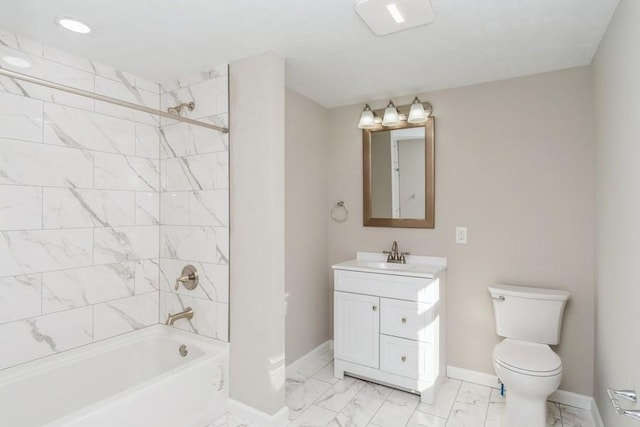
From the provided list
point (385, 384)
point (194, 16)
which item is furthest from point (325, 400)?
point (194, 16)

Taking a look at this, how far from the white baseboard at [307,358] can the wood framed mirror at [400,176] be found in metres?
1.19

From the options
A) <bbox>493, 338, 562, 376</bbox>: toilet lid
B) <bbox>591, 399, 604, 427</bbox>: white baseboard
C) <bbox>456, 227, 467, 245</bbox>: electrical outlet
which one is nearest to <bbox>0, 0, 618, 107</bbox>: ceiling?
<bbox>456, 227, 467, 245</bbox>: electrical outlet

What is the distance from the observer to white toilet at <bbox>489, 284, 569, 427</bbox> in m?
1.93

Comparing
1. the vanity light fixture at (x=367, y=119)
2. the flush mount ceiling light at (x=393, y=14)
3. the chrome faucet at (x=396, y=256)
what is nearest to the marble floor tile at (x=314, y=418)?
the chrome faucet at (x=396, y=256)

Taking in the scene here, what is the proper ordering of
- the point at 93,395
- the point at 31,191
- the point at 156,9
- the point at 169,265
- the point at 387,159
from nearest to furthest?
1. the point at 156,9
2. the point at 31,191
3. the point at 93,395
4. the point at 169,265
5. the point at 387,159

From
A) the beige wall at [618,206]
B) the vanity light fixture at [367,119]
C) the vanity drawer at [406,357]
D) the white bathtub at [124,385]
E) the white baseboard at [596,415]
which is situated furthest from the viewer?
the vanity light fixture at [367,119]

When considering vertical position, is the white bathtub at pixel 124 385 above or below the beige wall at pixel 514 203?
below

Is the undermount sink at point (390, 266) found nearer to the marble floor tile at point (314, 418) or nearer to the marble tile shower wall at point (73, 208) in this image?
the marble floor tile at point (314, 418)

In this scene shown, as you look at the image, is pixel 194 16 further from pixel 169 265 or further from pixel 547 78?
pixel 547 78

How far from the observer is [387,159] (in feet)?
9.91

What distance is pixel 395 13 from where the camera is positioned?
5.51ft

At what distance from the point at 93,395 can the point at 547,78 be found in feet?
11.8

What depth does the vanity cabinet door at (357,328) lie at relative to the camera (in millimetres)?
2574

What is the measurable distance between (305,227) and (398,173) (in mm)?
912
